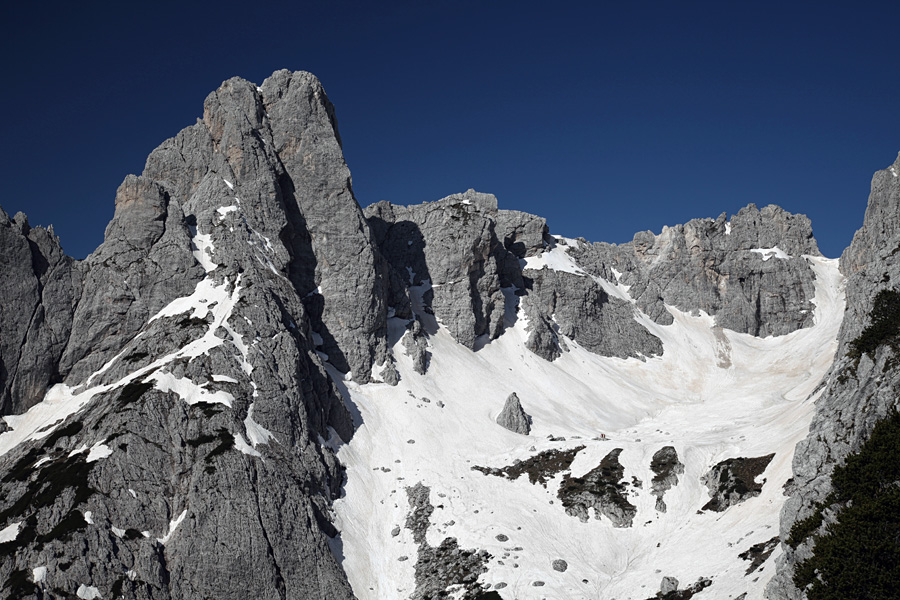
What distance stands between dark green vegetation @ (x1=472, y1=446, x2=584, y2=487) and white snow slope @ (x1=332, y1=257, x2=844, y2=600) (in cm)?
145

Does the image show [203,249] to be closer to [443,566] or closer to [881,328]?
[443,566]

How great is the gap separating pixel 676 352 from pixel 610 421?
43.3 m

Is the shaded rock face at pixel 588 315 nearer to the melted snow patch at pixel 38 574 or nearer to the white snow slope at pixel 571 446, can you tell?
the white snow slope at pixel 571 446

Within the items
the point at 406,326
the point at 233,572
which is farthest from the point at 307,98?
the point at 233,572

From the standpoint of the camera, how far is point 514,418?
111312 millimetres

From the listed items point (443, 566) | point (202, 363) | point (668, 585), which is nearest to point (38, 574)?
point (202, 363)

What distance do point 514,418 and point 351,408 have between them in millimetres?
26196

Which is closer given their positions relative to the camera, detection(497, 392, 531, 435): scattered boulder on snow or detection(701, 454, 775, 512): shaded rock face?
detection(701, 454, 775, 512): shaded rock face

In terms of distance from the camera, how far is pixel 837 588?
4078cm

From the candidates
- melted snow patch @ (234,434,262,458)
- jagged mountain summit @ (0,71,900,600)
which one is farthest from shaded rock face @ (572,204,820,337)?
melted snow patch @ (234,434,262,458)

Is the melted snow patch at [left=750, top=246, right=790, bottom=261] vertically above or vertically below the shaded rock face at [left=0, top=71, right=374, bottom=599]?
above

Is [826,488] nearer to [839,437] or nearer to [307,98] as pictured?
[839,437]

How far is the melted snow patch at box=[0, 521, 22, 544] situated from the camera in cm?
6388

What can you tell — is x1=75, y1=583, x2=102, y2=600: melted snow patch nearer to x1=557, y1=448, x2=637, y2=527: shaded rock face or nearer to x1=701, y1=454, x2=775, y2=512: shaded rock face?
x1=557, y1=448, x2=637, y2=527: shaded rock face
